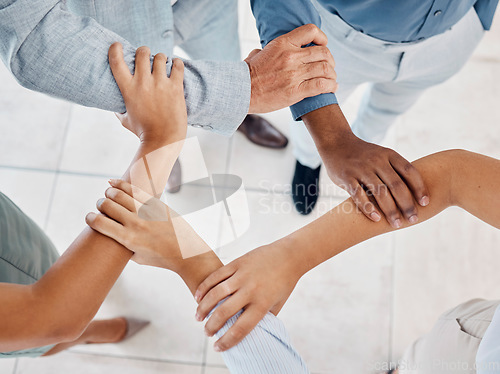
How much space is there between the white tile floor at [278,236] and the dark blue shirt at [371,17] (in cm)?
52

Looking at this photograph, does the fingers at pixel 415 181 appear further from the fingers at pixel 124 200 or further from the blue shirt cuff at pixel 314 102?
the fingers at pixel 124 200

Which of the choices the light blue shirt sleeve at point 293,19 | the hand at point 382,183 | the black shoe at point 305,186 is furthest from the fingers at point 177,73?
the black shoe at point 305,186

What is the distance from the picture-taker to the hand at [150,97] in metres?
0.71

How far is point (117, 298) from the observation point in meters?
1.42

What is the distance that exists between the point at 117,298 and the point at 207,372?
40 cm

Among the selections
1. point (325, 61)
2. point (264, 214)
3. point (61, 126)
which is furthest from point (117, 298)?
point (325, 61)

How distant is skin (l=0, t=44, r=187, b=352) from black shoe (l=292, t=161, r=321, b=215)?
811 mm

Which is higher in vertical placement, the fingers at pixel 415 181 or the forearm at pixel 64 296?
the forearm at pixel 64 296

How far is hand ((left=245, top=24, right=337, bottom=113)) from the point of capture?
0.80 metres

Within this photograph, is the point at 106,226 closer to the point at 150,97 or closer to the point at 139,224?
the point at 139,224

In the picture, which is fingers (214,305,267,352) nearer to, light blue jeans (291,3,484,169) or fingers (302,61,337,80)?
fingers (302,61,337,80)

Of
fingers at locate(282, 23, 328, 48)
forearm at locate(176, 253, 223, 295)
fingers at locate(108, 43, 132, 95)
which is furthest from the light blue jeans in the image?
forearm at locate(176, 253, 223, 295)

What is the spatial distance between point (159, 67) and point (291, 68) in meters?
0.26

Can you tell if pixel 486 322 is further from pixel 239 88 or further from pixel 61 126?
pixel 61 126
